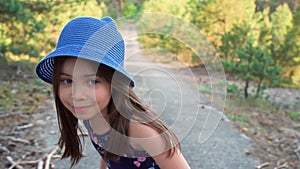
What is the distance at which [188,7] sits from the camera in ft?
24.1

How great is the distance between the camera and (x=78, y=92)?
0.94 meters

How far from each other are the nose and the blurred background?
5.33ft

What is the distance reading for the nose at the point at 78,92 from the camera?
94cm

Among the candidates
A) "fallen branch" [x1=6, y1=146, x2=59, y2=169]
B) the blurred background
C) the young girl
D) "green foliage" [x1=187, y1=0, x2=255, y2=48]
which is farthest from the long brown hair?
"green foliage" [x1=187, y1=0, x2=255, y2=48]

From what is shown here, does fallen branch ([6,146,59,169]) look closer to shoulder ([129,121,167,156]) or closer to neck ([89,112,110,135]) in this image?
neck ([89,112,110,135])

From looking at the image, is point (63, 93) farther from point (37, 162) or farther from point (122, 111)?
point (37, 162)

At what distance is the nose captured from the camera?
3.08 ft

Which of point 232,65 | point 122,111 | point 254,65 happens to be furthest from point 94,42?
point 232,65

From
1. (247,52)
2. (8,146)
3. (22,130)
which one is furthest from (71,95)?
(247,52)

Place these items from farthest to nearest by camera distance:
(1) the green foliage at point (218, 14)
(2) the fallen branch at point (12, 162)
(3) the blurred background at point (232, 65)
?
(1) the green foliage at point (218, 14) < (3) the blurred background at point (232, 65) < (2) the fallen branch at point (12, 162)

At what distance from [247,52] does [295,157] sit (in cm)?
230

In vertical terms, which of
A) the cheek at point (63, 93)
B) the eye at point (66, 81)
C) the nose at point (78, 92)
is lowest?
Answer: the cheek at point (63, 93)

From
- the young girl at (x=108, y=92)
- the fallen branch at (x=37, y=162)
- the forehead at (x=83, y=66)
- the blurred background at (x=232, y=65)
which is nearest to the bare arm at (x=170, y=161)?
the young girl at (x=108, y=92)

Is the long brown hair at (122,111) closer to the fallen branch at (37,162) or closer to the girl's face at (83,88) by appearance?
the girl's face at (83,88)
